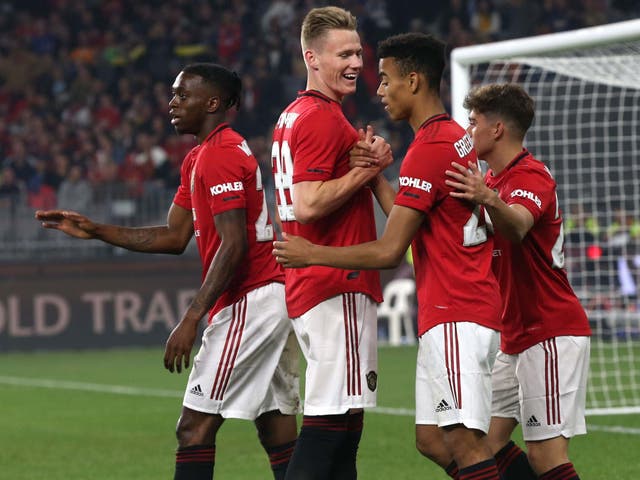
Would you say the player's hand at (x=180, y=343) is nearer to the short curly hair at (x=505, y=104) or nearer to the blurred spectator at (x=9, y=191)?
the short curly hair at (x=505, y=104)

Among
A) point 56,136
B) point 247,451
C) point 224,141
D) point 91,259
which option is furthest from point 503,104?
point 56,136

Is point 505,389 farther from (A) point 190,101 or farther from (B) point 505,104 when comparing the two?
(A) point 190,101

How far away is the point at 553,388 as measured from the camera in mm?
5438

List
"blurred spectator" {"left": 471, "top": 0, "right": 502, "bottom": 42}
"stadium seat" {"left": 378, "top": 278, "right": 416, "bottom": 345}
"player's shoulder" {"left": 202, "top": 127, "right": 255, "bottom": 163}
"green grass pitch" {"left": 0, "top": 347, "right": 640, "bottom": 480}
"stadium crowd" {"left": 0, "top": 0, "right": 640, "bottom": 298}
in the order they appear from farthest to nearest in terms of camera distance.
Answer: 1. "blurred spectator" {"left": 471, "top": 0, "right": 502, "bottom": 42}
2. "stadium crowd" {"left": 0, "top": 0, "right": 640, "bottom": 298}
3. "stadium seat" {"left": 378, "top": 278, "right": 416, "bottom": 345}
4. "green grass pitch" {"left": 0, "top": 347, "right": 640, "bottom": 480}
5. "player's shoulder" {"left": 202, "top": 127, "right": 255, "bottom": 163}

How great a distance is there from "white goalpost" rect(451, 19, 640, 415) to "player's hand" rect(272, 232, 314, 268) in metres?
4.59

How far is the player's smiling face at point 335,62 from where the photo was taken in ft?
16.6

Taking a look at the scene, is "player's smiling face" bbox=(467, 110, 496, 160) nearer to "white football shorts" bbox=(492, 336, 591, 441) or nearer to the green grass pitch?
"white football shorts" bbox=(492, 336, 591, 441)

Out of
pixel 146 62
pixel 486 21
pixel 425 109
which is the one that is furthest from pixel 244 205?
pixel 146 62

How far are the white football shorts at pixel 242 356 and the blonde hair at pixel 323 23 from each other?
1120 mm

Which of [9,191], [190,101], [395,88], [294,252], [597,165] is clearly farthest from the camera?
[9,191]

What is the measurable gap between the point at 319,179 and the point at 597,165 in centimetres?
1210

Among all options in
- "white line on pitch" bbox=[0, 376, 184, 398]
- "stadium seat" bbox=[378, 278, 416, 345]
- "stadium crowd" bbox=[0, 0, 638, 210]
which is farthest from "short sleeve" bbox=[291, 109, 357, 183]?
"stadium crowd" bbox=[0, 0, 638, 210]

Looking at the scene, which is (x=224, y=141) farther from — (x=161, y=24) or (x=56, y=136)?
(x=161, y=24)

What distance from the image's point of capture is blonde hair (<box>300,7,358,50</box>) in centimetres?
508
